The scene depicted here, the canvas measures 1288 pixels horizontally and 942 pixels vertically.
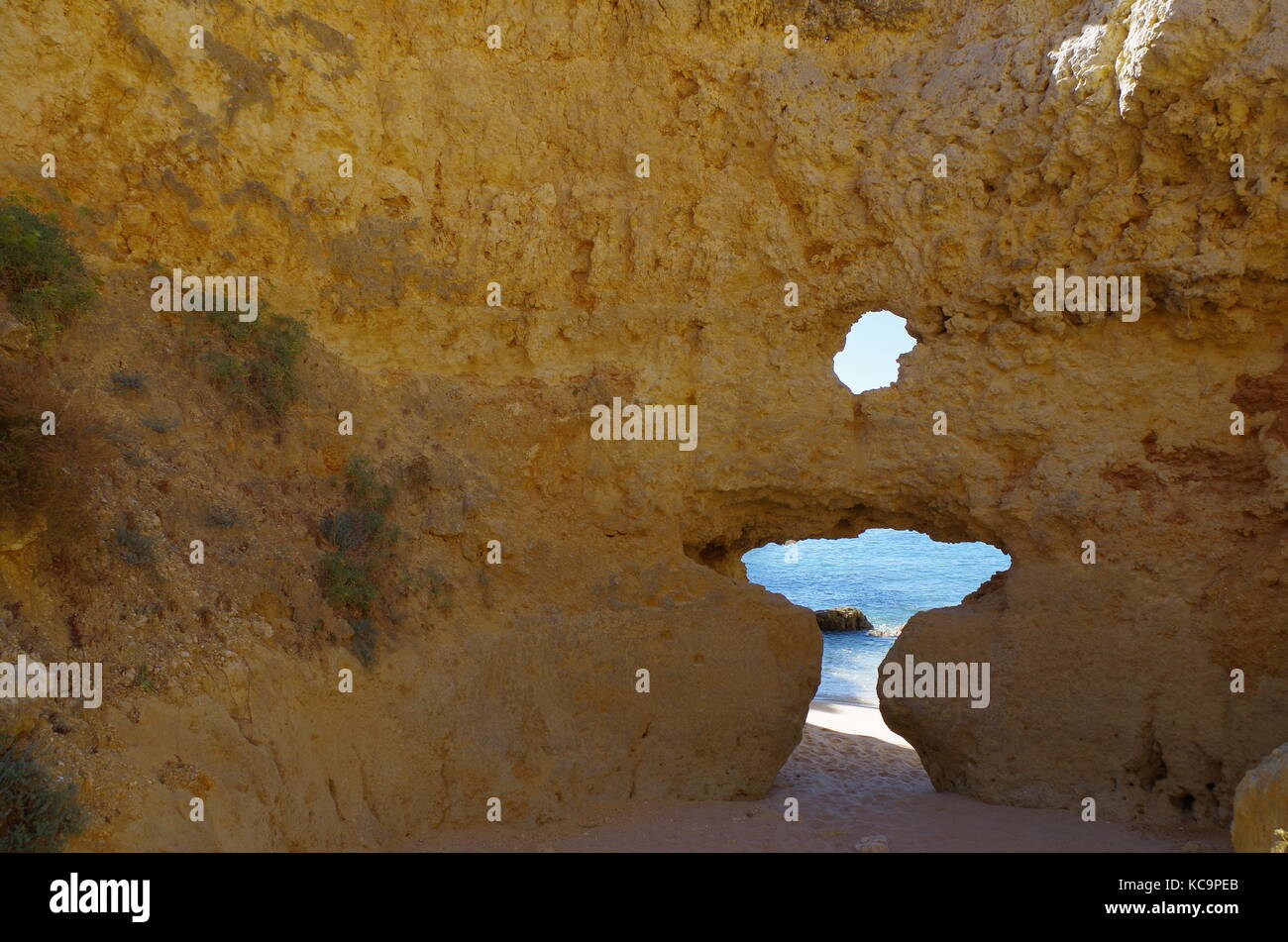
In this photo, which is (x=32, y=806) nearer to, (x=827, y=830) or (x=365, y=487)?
(x=365, y=487)

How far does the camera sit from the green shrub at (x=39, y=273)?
611cm

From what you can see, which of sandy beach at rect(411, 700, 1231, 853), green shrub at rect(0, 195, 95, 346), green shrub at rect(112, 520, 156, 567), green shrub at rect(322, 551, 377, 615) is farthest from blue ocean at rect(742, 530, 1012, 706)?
green shrub at rect(0, 195, 95, 346)

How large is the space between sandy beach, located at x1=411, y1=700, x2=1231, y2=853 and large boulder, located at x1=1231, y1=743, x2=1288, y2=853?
196cm

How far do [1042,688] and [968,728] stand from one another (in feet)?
2.32

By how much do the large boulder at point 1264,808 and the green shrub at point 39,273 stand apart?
25.5ft

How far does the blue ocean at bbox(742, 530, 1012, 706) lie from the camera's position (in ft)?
73.7

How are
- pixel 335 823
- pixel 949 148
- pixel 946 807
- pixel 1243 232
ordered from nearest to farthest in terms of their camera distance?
pixel 335 823 → pixel 1243 232 → pixel 946 807 → pixel 949 148

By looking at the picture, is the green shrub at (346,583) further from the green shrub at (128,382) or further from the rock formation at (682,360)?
the green shrub at (128,382)

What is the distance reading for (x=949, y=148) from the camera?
817cm

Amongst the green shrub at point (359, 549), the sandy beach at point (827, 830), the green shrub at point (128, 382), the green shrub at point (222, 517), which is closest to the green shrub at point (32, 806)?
the green shrub at point (222, 517)

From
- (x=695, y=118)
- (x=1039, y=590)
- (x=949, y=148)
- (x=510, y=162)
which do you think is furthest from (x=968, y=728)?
(x=510, y=162)

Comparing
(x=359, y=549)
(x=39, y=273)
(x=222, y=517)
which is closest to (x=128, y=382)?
(x=39, y=273)

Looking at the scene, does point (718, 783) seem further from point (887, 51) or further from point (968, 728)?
point (887, 51)

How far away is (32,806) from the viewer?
397 cm
